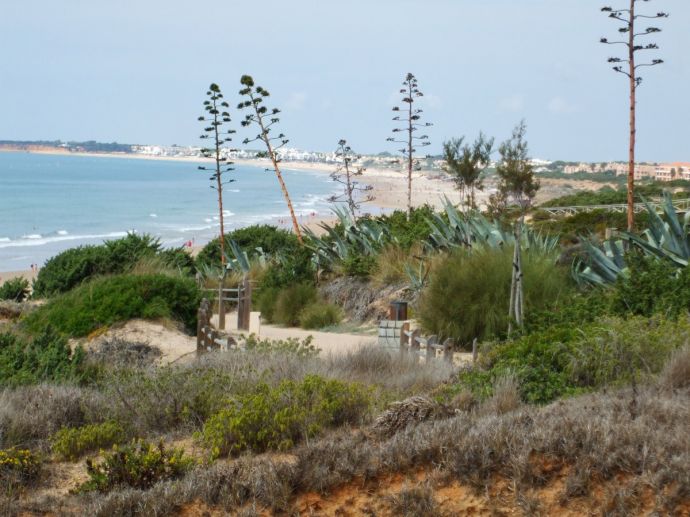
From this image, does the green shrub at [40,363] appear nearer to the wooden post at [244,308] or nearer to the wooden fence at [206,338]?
the wooden fence at [206,338]

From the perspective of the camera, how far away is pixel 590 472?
519 centimetres

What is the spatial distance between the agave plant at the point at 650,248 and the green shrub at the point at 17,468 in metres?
8.43

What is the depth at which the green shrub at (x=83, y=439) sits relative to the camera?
7004 mm

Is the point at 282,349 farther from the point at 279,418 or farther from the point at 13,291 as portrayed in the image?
the point at 13,291

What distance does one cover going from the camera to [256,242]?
1052 inches

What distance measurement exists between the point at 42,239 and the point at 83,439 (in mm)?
55746

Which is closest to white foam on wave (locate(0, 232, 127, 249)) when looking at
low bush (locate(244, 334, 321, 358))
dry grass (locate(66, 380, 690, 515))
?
low bush (locate(244, 334, 321, 358))

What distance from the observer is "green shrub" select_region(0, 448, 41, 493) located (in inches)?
242

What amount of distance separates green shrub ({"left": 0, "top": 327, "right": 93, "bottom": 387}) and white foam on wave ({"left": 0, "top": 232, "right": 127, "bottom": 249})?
1877 inches

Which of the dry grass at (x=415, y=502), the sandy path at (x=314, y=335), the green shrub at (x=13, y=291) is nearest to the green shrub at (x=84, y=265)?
the green shrub at (x=13, y=291)

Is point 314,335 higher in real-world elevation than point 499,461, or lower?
lower

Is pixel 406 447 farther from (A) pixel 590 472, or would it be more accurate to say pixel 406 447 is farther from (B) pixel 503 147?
(B) pixel 503 147

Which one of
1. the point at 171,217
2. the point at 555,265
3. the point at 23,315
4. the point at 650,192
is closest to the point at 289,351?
the point at 555,265

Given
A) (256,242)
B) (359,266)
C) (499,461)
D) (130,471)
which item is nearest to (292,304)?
(359,266)
